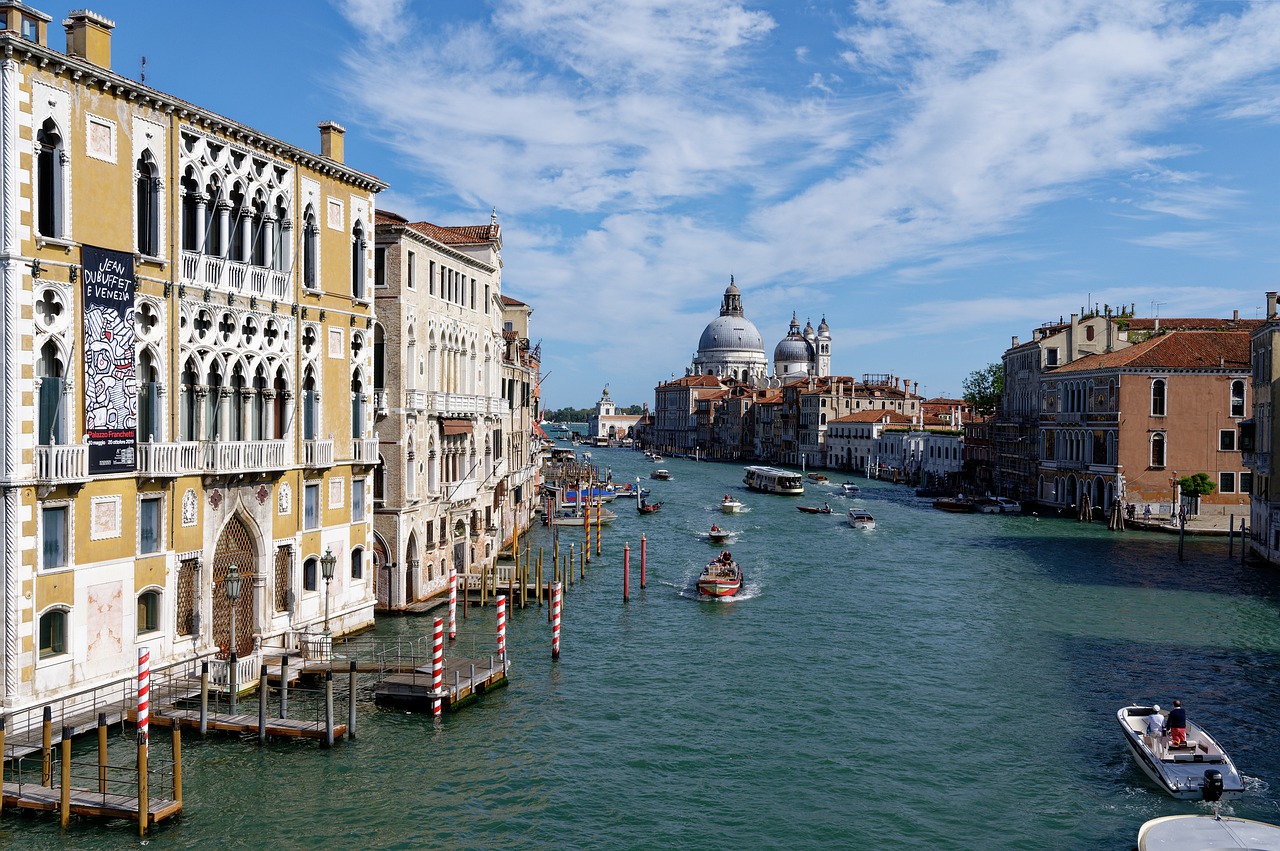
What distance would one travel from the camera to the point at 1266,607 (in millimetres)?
27891

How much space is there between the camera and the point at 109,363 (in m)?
15.3

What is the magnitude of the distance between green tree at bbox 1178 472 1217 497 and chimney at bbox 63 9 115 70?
4612cm

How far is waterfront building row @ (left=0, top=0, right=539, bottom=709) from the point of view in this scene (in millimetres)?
14188

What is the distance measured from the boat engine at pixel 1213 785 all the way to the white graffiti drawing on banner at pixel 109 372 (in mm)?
16197

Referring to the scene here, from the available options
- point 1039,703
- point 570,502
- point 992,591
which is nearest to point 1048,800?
point 1039,703

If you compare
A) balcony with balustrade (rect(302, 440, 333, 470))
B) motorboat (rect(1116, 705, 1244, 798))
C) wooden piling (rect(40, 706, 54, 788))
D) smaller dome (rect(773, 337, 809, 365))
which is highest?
smaller dome (rect(773, 337, 809, 365))

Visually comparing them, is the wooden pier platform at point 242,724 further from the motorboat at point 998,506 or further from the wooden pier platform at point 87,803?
the motorboat at point 998,506

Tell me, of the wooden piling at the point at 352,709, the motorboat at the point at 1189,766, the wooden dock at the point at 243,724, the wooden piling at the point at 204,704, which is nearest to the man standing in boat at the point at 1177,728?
the motorboat at the point at 1189,766

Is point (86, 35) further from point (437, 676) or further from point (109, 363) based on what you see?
point (437, 676)

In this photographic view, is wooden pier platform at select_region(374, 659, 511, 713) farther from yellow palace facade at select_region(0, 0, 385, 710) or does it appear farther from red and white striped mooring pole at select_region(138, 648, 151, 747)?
red and white striped mooring pole at select_region(138, 648, 151, 747)

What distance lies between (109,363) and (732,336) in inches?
6088

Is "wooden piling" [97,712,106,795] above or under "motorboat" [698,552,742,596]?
above

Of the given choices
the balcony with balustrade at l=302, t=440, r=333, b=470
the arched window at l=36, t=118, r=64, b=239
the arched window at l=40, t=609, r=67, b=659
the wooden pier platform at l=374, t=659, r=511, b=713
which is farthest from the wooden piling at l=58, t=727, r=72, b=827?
the balcony with balustrade at l=302, t=440, r=333, b=470

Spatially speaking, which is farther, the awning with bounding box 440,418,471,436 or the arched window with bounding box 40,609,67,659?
the awning with bounding box 440,418,471,436
